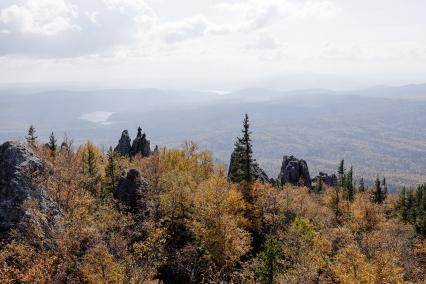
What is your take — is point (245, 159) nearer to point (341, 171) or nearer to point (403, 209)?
Result: point (403, 209)

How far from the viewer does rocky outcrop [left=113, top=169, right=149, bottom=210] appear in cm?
7688

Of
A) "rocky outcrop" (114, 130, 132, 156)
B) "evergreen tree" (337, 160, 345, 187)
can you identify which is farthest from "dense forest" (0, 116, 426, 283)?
"evergreen tree" (337, 160, 345, 187)

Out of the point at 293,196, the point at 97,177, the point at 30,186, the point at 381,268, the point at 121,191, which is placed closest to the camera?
the point at 381,268

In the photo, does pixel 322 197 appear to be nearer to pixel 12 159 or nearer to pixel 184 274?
pixel 184 274

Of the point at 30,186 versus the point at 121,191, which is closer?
the point at 30,186

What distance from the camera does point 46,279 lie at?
46188mm

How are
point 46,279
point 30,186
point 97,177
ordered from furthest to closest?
1. point 97,177
2. point 30,186
3. point 46,279

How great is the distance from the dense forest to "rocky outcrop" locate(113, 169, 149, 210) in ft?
0.62

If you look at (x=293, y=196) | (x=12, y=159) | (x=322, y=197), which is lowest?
(x=322, y=197)

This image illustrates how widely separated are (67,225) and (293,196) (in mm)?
67963

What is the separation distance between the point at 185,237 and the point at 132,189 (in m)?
13.5

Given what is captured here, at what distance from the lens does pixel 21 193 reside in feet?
203

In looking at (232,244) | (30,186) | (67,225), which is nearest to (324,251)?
(232,244)

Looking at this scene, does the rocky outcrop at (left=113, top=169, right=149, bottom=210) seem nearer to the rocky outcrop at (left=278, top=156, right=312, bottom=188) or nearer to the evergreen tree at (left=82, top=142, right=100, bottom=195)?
the evergreen tree at (left=82, top=142, right=100, bottom=195)
